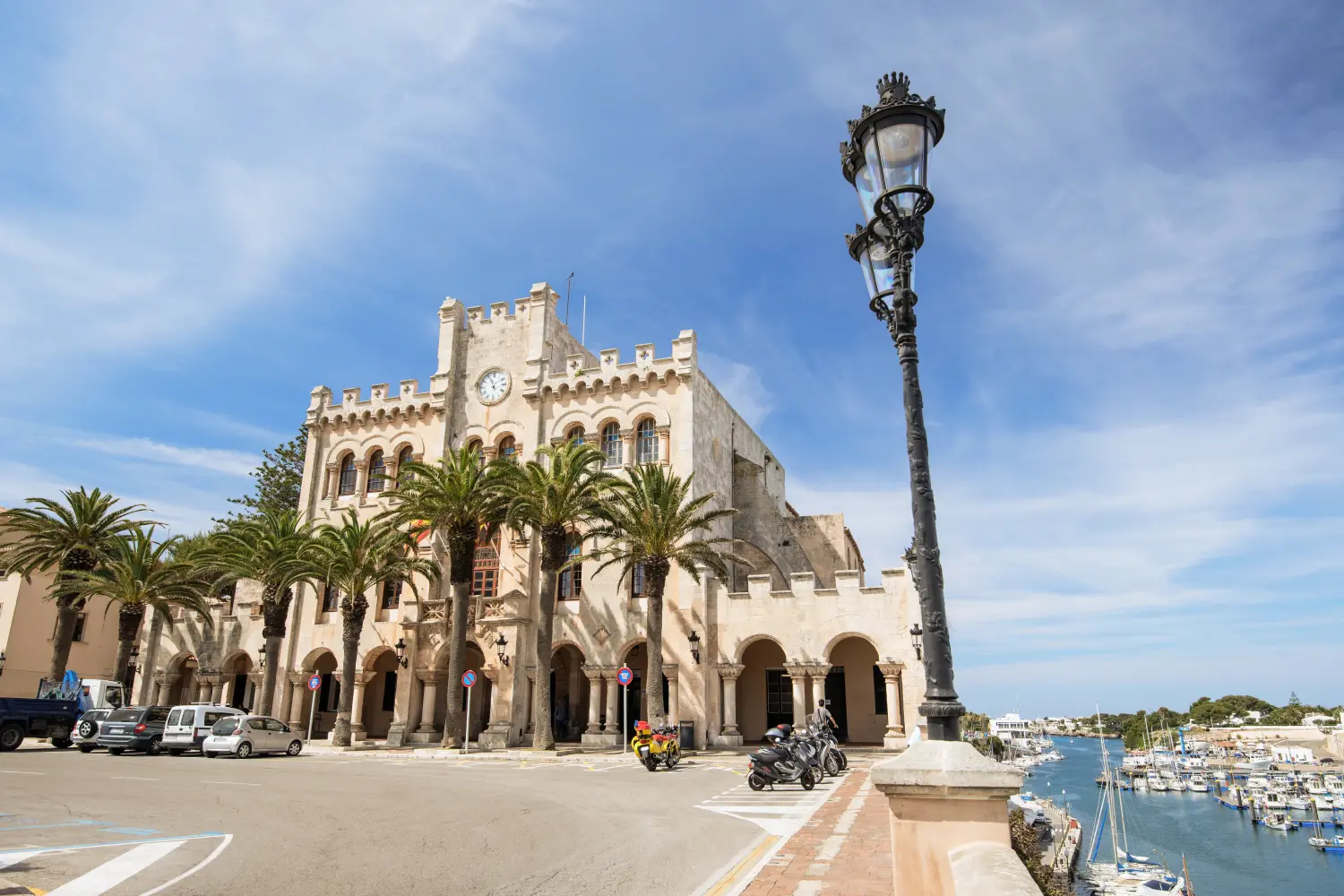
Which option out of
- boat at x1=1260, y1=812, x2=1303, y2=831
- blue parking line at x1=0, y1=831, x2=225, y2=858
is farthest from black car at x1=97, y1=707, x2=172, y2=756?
boat at x1=1260, y1=812, x2=1303, y2=831

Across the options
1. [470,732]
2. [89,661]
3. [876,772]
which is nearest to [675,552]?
[470,732]

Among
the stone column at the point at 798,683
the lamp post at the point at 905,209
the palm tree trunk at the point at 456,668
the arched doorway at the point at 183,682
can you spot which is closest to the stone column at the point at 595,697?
the palm tree trunk at the point at 456,668

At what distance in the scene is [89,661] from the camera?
4634 cm

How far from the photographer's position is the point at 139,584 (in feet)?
118

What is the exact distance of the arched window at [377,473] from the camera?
37719mm

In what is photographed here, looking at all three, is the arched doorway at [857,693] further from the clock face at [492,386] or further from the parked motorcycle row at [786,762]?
the clock face at [492,386]

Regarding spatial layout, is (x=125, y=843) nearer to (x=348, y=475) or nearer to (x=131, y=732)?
(x=131, y=732)

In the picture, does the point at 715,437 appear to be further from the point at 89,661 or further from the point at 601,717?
the point at 89,661

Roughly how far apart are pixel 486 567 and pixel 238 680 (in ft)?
59.0

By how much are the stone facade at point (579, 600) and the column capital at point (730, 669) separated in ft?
0.31

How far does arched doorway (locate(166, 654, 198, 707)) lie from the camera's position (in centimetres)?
3969

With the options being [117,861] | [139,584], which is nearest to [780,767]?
[117,861]

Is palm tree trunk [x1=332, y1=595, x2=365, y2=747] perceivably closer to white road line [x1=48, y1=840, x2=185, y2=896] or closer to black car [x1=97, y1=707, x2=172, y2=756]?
black car [x1=97, y1=707, x2=172, y2=756]

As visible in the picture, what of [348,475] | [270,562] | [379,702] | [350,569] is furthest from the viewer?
[348,475]
